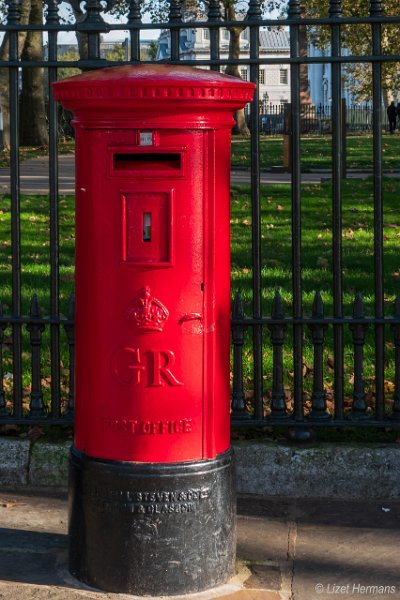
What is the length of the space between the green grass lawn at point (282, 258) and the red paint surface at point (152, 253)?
1966 millimetres

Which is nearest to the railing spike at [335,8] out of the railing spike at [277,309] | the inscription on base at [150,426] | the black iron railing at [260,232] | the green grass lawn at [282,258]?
the black iron railing at [260,232]

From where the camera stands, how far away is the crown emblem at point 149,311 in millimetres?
3797

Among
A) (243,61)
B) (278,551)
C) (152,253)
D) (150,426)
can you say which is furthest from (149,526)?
(243,61)

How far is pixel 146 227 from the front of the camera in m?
3.78

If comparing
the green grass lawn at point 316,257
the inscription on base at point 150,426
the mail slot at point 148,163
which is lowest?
the green grass lawn at point 316,257

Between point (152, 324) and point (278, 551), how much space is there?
1171mm

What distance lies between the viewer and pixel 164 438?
152 inches

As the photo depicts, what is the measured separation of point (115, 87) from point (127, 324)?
82 cm

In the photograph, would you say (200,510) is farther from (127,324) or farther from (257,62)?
(257,62)

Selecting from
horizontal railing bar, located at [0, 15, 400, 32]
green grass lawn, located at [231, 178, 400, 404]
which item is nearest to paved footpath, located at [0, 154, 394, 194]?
green grass lawn, located at [231, 178, 400, 404]

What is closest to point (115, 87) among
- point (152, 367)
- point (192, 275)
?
point (192, 275)

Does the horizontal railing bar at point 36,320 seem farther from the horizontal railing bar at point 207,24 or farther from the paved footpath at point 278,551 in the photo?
the horizontal railing bar at point 207,24

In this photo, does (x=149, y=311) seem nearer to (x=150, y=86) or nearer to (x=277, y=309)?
(x=150, y=86)

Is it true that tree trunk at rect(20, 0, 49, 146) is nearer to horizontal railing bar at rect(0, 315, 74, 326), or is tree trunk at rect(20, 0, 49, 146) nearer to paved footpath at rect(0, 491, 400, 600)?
horizontal railing bar at rect(0, 315, 74, 326)
